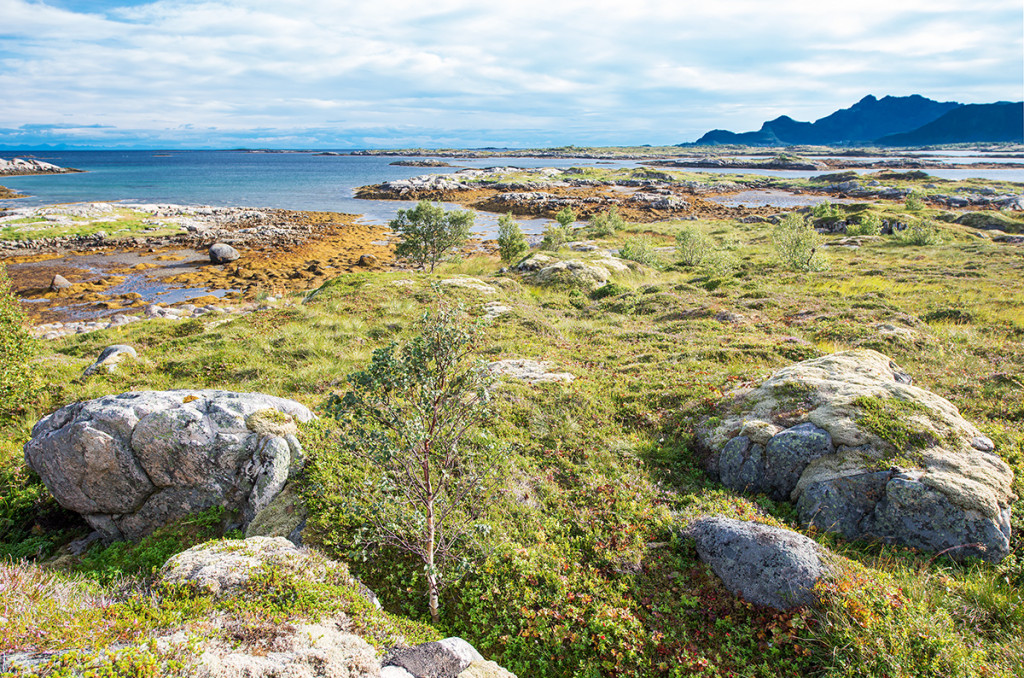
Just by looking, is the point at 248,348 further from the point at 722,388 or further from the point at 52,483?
the point at 722,388

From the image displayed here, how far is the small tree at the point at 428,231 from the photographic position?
4328 centimetres

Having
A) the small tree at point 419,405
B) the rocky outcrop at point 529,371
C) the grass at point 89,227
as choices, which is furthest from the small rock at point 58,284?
the small tree at point 419,405

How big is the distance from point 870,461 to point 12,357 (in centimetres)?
2449

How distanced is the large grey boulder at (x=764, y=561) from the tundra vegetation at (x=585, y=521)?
0.22 m

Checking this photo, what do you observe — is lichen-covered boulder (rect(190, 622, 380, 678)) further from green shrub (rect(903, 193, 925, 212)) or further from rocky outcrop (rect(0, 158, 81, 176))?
rocky outcrop (rect(0, 158, 81, 176))

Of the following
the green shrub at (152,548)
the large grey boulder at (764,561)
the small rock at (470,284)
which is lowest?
the green shrub at (152,548)

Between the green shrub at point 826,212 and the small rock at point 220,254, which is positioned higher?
the green shrub at point 826,212

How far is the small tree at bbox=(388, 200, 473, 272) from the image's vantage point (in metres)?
43.3

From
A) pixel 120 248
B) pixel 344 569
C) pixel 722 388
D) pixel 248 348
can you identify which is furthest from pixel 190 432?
pixel 120 248

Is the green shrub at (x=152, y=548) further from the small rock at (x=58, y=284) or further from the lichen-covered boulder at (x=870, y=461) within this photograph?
the small rock at (x=58, y=284)

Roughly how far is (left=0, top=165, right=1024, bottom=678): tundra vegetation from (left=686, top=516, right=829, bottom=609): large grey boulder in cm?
22

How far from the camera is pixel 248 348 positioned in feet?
63.7

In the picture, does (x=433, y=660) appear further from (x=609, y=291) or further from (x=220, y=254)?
(x=220, y=254)

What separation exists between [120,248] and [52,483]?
6880 cm
